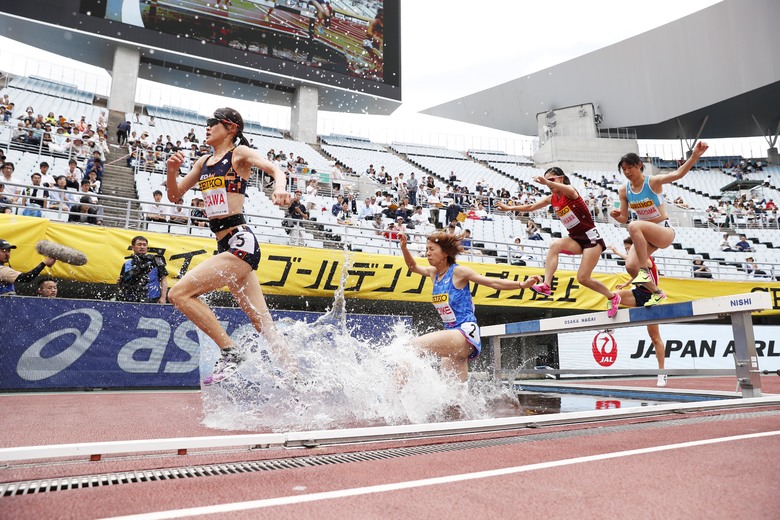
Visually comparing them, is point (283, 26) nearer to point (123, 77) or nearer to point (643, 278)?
point (123, 77)

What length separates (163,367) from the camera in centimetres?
801

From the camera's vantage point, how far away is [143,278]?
8.37 metres

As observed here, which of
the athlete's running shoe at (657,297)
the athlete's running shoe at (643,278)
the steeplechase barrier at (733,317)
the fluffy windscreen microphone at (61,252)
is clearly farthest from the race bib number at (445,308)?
the fluffy windscreen microphone at (61,252)

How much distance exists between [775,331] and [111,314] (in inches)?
633

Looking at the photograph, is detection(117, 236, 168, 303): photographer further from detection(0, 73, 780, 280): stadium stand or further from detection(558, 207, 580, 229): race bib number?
detection(558, 207, 580, 229): race bib number

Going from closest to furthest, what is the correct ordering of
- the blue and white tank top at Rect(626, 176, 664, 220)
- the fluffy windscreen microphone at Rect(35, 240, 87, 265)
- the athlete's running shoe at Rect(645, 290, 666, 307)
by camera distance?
the blue and white tank top at Rect(626, 176, 664, 220), the athlete's running shoe at Rect(645, 290, 666, 307), the fluffy windscreen microphone at Rect(35, 240, 87, 265)

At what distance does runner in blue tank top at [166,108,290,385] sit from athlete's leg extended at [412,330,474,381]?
1.15m

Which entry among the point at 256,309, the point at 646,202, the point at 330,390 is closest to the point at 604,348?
the point at 646,202

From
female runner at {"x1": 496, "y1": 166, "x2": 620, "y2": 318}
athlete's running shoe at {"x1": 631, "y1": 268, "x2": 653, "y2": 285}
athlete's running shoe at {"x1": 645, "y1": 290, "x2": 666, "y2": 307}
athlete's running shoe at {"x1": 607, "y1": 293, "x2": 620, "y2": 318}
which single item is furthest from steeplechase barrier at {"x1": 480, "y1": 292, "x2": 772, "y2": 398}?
athlete's running shoe at {"x1": 631, "y1": 268, "x2": 653, "y2": 285}

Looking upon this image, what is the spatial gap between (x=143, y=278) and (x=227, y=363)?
5.50 metres

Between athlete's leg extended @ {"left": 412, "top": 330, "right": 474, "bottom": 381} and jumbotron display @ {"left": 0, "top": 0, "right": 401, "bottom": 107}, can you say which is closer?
athlete's leg extended @ {"left": 412, "top": 330, "right": 474, "bottom": 381}

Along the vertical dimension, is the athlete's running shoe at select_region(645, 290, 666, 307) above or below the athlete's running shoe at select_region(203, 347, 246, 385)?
above

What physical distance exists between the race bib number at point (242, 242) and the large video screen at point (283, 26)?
2257cm

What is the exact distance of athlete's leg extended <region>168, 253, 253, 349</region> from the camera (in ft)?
12.1
